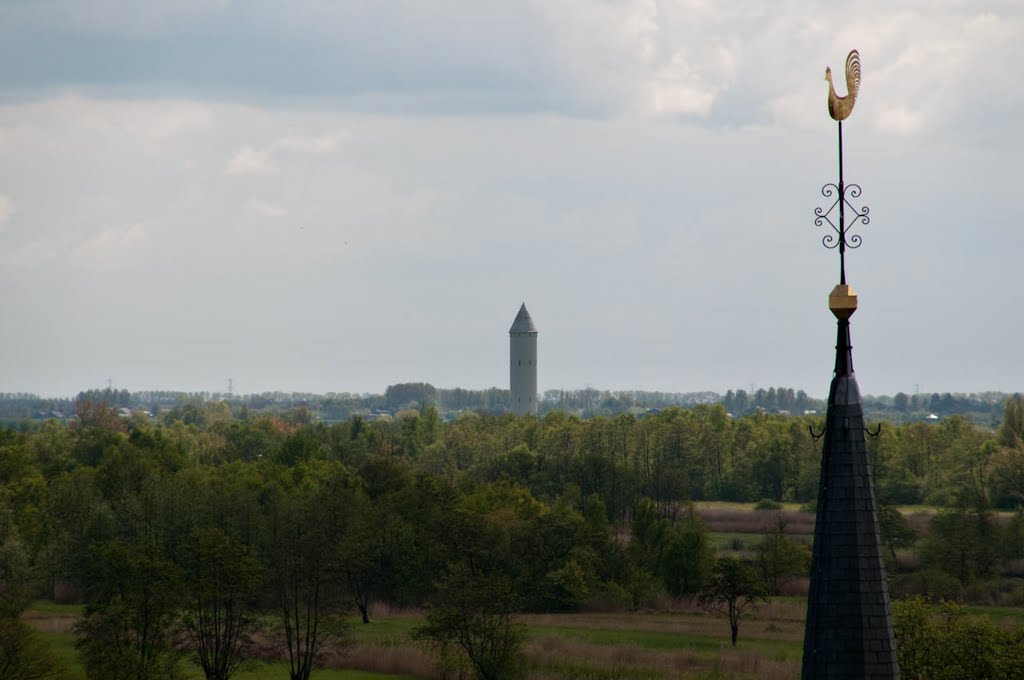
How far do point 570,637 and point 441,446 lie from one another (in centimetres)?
8872

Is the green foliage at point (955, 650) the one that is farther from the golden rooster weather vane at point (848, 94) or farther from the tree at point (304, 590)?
the golden rooster weather vane at point (848, 94)

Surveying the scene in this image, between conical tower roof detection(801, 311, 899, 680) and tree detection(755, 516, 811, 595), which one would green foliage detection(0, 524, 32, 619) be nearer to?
tree detection(755, 516, 811, 595)

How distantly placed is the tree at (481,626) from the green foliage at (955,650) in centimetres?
1465

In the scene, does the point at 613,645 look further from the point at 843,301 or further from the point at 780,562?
the point at 843,301

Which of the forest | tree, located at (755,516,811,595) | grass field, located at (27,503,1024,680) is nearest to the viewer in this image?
the forest

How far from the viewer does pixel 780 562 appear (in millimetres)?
75250

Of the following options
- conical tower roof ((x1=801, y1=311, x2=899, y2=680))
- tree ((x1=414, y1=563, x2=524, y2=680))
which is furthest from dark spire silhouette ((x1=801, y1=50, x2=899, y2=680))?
tree ((x1=414, y1=563, x2=524, y2=680))

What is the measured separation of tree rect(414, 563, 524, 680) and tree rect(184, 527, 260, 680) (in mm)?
6984

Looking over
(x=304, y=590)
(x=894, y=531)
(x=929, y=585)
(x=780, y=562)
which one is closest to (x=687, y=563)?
(x=780, y=562)

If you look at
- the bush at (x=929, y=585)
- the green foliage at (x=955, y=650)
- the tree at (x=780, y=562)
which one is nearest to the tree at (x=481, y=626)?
the green foliage at (x=955, y=650)

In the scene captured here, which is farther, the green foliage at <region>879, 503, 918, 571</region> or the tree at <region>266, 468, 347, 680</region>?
the green foliage at <region>879, 503, 918, 571</region>

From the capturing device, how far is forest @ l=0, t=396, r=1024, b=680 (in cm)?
5244

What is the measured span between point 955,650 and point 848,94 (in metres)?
29.4

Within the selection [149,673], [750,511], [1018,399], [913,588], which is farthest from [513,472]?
[149,673]
